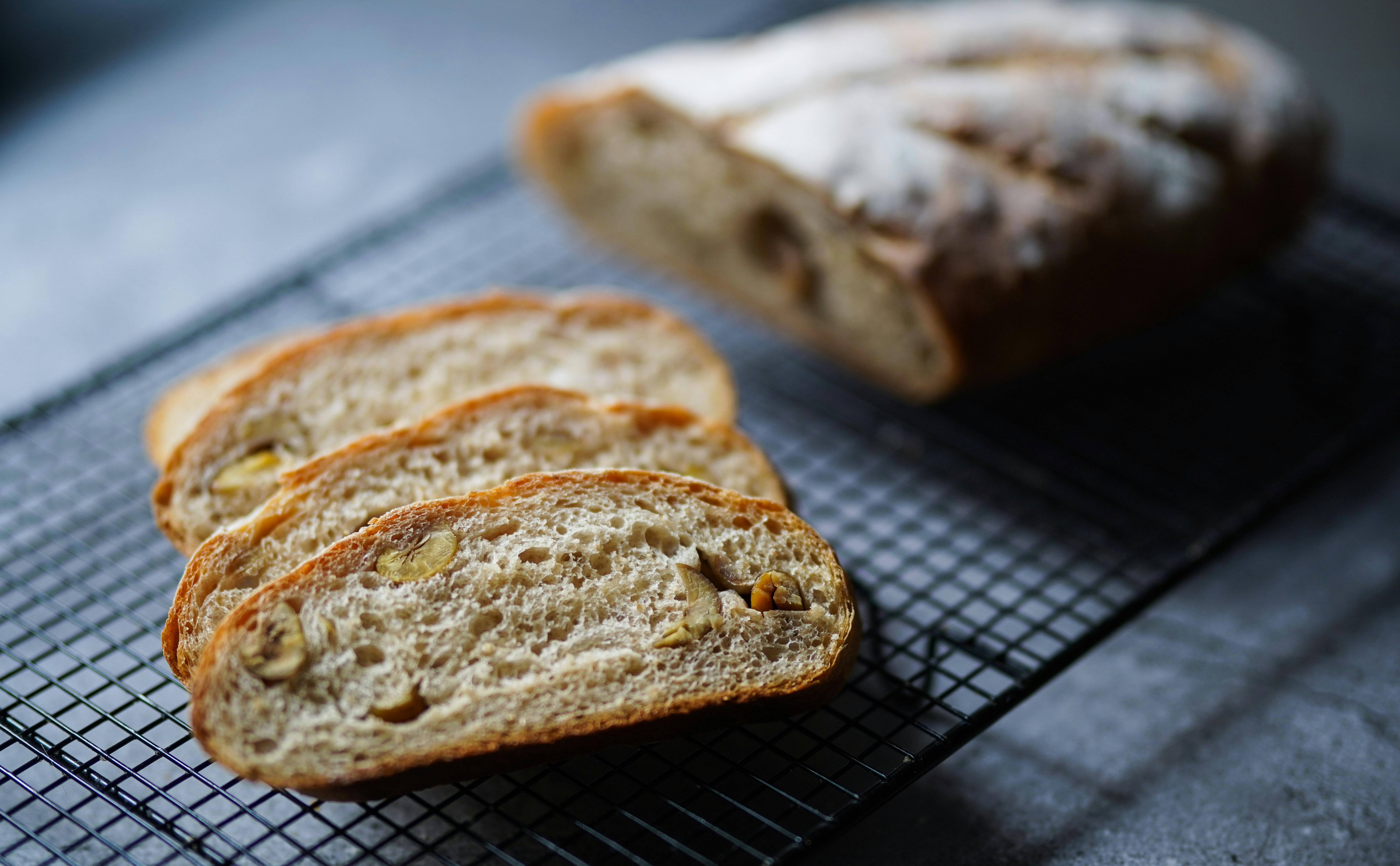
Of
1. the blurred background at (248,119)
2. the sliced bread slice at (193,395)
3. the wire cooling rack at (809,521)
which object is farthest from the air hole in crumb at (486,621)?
the blurred background at (248,119)

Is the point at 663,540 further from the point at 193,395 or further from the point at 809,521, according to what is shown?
the point at 193,395

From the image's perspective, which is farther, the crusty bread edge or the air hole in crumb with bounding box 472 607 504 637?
the crusty bread edge

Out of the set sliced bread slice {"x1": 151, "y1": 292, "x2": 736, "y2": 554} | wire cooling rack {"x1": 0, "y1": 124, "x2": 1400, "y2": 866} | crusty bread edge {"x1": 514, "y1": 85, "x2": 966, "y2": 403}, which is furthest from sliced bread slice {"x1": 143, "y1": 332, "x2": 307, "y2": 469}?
crusty bread edge {"x1": 514, "y1": 85, "x2": 966, "y2": 403}

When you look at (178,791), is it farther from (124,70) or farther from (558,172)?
(124,70)

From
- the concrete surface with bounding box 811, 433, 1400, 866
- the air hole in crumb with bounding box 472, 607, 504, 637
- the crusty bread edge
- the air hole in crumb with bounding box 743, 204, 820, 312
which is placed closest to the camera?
the air hole in crumb with bounding box 472, 607, 504, 637

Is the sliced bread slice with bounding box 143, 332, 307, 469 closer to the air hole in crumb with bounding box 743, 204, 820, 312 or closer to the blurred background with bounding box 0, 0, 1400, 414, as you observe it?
the blurred background with bounding box 0, 0, 1400, 414

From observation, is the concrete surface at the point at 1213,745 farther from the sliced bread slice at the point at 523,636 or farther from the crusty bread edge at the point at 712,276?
the crusty bread edge at the point at 712,276

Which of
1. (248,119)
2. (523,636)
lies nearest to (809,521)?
(523,636)
